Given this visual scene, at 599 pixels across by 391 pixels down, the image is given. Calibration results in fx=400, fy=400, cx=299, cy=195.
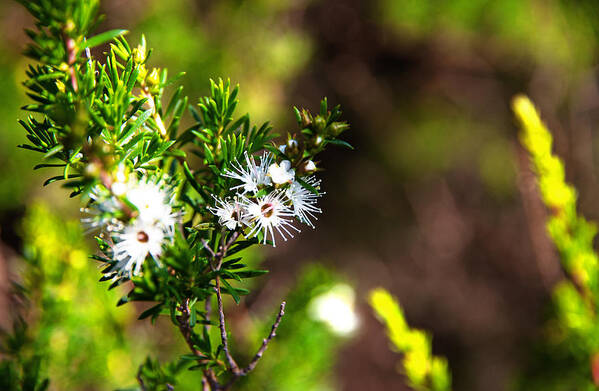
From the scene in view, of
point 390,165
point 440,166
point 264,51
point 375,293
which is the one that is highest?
point 440,166

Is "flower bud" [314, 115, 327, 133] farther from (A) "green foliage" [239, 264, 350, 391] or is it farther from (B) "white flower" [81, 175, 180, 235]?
(A) "green foliage" [239, 264, 350, 391]

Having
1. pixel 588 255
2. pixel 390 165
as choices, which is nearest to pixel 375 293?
pixel 588 255

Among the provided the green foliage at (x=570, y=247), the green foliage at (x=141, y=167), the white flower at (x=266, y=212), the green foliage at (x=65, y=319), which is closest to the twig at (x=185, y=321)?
the green foliage at (x=141, y=167)

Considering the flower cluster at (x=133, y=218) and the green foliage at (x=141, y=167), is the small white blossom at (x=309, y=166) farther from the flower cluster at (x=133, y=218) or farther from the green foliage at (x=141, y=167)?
the flower cluster at (x=133, y=218)

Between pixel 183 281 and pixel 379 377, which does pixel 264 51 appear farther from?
pixel 379 377

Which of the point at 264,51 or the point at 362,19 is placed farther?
the point at 362,19

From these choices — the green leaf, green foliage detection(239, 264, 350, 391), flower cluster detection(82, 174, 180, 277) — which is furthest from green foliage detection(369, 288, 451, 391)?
the green leaf
